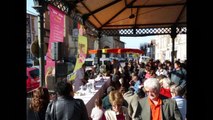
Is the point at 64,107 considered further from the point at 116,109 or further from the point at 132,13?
the point at 132,13

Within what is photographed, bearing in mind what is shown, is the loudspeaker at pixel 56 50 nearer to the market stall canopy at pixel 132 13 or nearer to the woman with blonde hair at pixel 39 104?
the market stall canopy at pixel 132 13

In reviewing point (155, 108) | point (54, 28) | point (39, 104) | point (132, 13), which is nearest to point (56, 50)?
point (54, 28)

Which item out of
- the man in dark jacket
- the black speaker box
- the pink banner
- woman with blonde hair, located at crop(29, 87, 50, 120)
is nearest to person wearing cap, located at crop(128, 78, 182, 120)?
the man in dark jacket

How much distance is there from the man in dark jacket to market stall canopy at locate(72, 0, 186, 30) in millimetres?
4242

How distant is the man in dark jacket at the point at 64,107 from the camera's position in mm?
3611

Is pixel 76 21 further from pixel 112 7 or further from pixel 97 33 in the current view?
pixel 97 33

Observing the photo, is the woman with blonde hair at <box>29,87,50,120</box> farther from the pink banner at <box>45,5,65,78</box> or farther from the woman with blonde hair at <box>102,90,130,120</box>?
the pink banner at <box>45,5,65,78</box>

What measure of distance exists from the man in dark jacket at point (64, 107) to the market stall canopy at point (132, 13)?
4242mm

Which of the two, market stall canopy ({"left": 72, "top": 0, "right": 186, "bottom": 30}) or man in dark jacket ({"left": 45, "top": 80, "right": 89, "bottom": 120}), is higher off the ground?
market stall canopy ({"left": 72, "top": 0, "right": 186, "bottom": 30})

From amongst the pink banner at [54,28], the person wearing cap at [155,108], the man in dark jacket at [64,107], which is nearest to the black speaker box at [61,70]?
the pink banner at [54,28]

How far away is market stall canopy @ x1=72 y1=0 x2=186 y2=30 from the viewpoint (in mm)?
8766
